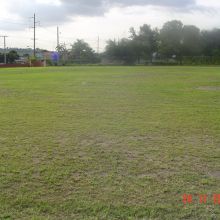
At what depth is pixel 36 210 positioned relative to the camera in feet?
11.1

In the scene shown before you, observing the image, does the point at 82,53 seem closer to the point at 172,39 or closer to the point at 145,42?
the point at 145,42

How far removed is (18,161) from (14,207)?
151 centimetres

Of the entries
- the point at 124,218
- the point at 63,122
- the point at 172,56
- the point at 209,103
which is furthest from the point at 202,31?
the point at 124,218

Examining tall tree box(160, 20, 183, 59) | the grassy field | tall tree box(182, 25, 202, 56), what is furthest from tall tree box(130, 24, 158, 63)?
the grassy field

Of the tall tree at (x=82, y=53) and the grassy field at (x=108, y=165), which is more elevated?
the tall tree at (x=82, y=53)

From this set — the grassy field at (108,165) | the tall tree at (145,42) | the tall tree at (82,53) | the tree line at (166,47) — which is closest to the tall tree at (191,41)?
the tree line at (166,47)

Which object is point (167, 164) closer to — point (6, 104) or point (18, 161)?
point (18, 161)

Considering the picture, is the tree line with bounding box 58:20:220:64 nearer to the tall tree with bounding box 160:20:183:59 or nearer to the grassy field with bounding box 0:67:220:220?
the tall tree with bounding box 160:20:183:59

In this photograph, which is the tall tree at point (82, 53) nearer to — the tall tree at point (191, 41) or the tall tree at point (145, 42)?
the tall tree at point (145, 42)

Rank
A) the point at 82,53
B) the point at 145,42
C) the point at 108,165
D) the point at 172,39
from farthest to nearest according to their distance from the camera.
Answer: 1. the point at 82,53
2. the point at 145,42
3. the point at 172,39
4. the point at 108,165

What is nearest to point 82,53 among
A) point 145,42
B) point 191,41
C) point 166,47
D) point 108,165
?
point 145,42

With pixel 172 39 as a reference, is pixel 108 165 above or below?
below

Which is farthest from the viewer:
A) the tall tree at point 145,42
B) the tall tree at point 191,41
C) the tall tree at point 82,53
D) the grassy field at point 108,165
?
the tall tree at point 82,53

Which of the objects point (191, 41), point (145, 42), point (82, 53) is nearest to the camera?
point (191, 41)
